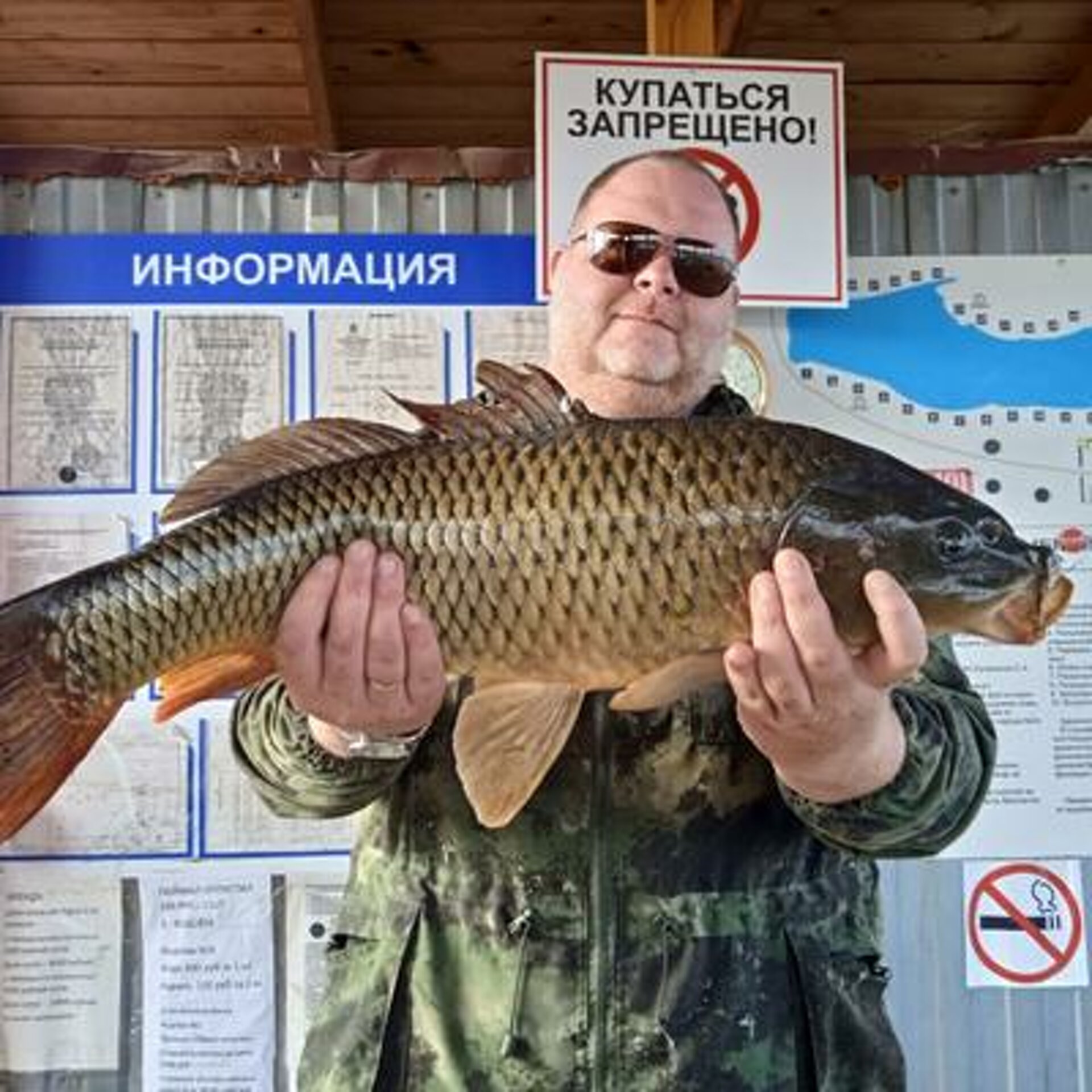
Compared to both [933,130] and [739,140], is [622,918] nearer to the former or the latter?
[739,140]

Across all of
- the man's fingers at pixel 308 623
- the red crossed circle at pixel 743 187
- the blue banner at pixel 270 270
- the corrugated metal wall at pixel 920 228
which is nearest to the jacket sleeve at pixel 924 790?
the man's fingers at pixel 308 623

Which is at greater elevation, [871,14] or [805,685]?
[871,14]

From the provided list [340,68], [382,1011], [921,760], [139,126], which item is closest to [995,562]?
[921,760]

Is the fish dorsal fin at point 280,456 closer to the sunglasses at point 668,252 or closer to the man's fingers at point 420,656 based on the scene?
the man's fingers at point 420,656

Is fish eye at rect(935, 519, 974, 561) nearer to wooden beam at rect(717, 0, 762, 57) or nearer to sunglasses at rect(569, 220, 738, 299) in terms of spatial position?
sunglasses at rect(569, 220, 738, 299)

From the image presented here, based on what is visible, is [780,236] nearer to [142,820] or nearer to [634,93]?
[634,93]

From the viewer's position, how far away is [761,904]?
6.55 ft

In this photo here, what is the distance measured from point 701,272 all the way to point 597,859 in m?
0.84

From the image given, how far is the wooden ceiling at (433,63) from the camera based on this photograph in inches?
159

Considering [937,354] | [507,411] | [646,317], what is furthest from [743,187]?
[507,411]

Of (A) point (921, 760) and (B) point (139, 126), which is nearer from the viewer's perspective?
(A) point (921, 760)

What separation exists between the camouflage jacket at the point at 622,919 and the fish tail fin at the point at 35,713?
0.28 metres

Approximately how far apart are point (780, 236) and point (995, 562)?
177cm

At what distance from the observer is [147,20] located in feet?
13.2
